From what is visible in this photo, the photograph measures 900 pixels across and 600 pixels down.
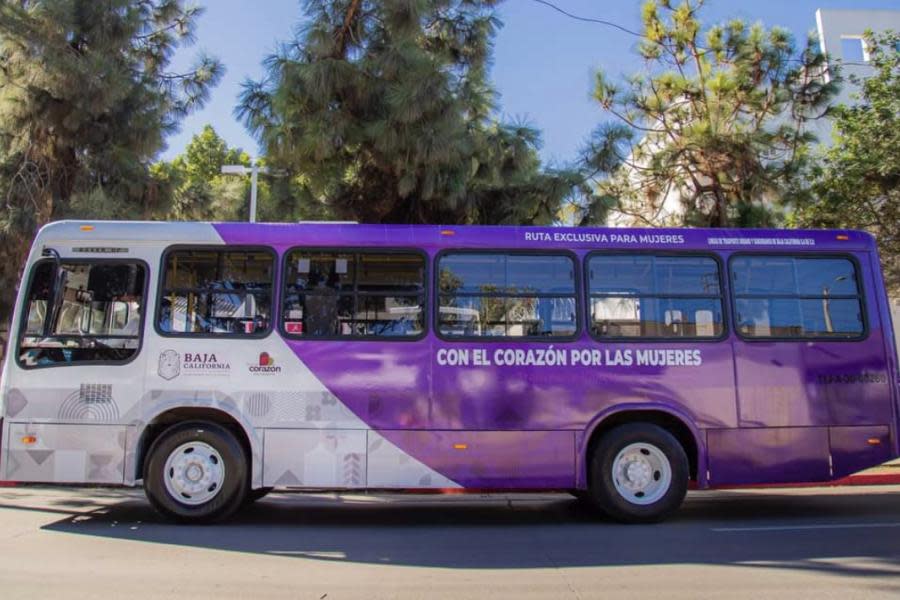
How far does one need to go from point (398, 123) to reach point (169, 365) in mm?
4499

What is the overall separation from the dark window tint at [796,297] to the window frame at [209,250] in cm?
506

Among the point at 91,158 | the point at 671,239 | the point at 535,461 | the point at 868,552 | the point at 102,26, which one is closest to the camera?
the point at 868,552

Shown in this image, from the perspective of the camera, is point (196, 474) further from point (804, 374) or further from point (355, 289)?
point (804, 374)

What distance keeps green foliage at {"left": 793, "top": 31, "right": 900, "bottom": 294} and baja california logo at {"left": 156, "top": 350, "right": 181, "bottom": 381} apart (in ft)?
33.1

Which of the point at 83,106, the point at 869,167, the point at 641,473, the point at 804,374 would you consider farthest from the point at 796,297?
the point at 83,106

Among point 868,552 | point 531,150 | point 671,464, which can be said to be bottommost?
point 868,552

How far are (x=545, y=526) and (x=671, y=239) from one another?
345cm

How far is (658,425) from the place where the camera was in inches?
296

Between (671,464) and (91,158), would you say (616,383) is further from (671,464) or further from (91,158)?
(91,158)

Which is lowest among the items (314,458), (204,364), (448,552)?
(448,552)

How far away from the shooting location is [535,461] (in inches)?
A: 283

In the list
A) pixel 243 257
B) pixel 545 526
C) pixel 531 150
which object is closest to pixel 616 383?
pixel 545 526

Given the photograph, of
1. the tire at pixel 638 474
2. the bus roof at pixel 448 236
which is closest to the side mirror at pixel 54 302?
the bus roof at pixel 448 236

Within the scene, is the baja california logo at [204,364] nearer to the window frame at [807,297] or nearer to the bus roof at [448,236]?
the bus roof at [448,236]
